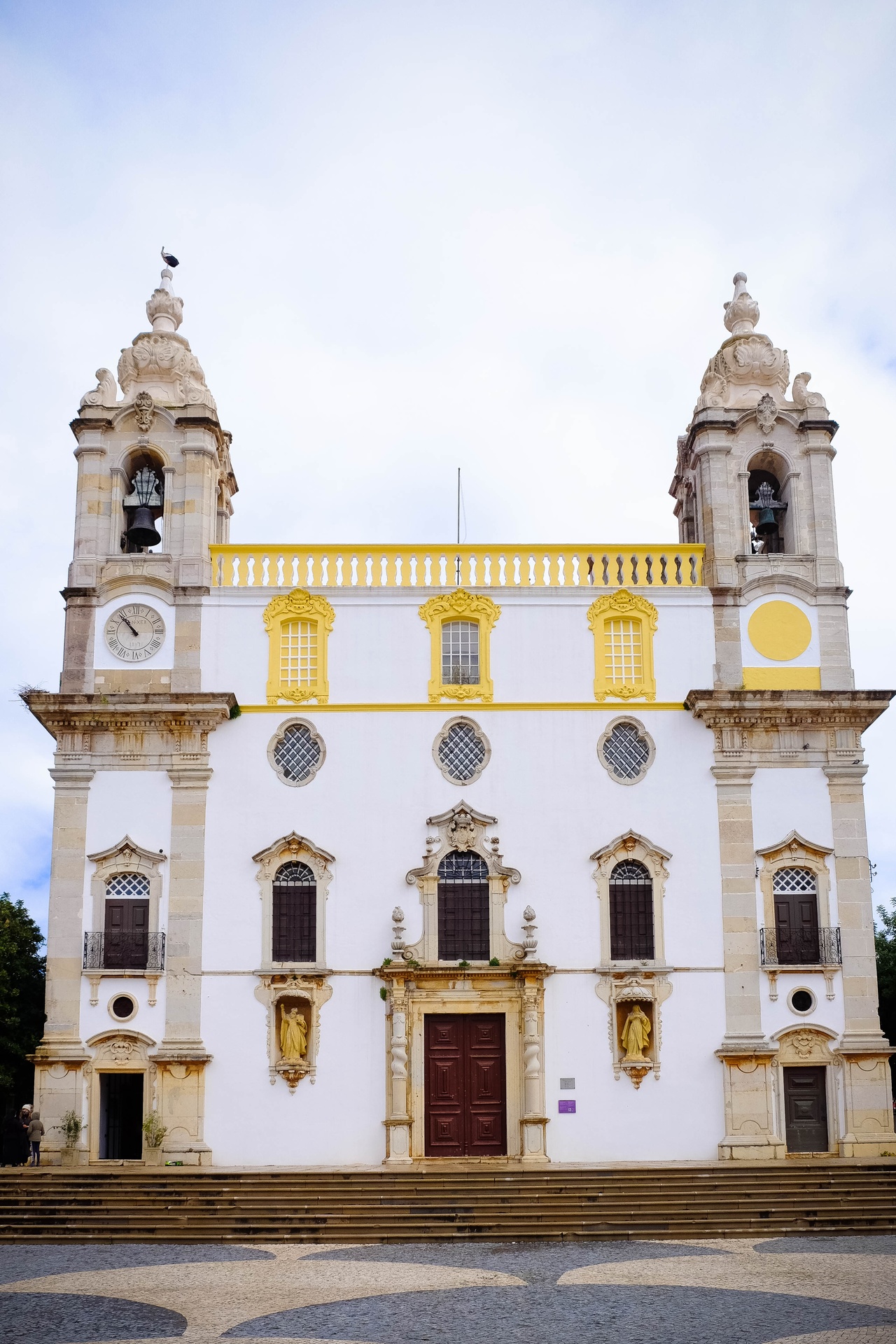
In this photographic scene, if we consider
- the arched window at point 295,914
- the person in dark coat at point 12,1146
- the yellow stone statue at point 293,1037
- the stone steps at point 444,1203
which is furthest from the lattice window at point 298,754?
the person in dark coat at point 12,1146

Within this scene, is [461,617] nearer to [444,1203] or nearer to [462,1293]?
[444,1203]

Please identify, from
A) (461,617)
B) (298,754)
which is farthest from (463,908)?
(461,617)

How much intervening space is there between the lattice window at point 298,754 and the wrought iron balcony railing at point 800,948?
7.94 metres

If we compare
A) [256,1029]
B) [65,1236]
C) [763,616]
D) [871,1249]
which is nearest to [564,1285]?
[871,1249]

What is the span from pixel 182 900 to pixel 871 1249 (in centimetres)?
1189

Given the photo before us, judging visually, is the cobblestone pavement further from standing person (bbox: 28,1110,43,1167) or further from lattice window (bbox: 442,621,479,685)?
lattice window (bbox: 442,621,479,685)

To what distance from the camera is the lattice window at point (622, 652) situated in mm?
25594

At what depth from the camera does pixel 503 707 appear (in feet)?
82.9

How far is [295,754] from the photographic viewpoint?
82.4ft

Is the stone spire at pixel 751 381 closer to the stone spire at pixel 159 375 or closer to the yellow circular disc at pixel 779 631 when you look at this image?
the yellow circular disc at pixel 779 631

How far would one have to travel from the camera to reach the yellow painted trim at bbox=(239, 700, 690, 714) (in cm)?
2522

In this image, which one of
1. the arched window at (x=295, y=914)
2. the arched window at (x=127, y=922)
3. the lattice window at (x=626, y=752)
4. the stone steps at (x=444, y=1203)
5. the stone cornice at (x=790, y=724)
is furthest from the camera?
the lattice window at (x=626, y=752)

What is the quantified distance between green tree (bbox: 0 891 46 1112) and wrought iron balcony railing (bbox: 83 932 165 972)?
9.98 m

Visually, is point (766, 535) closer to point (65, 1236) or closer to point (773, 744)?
point (773, 744)
